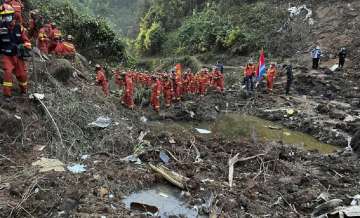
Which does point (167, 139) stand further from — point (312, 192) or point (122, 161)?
point (312, 192)

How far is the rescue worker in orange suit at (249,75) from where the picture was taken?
65.9 feet

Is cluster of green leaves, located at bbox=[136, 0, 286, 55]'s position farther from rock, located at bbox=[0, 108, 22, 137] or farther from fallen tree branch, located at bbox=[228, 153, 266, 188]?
rock, located at bbox=[0, 108, 22, 137]

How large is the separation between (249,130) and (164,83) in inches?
149

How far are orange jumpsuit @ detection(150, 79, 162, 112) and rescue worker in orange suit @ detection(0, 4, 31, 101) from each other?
7.13 meters

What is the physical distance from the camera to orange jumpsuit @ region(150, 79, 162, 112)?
1647 centimetres

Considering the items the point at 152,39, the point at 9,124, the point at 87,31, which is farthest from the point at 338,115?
the point at 152,39

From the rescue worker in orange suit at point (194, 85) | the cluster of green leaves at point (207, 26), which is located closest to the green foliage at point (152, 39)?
the cluster of green leaves at point (207, 26)

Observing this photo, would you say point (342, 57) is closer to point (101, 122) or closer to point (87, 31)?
point (87, 31)

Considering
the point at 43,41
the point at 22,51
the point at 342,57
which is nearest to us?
the point at 22,51

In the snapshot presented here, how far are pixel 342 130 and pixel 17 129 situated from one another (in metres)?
9.97

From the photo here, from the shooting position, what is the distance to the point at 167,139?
37.1 feet

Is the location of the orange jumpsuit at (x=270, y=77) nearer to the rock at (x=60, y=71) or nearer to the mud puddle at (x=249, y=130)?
the mud puddle at (x=249, y=130)

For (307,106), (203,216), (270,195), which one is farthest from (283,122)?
(203,216)

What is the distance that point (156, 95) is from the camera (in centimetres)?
1650
